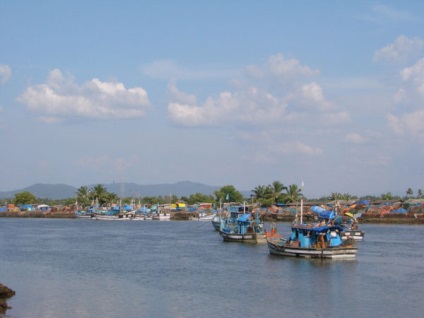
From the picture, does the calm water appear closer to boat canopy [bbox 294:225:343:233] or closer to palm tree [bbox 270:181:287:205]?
boat canopy [bbox 294:225:343:233]

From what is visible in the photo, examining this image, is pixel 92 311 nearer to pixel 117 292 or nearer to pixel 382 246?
pixel 117 292

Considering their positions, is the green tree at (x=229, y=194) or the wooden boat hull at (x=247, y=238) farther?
the green tree at (x=229, y=194)

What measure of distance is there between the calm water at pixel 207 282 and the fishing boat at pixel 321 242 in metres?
0.88

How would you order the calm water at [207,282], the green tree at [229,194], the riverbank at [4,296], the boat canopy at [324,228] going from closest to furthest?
the riverbank at [4,296] < the calm water at [207,282] < the boat canopy at [324,228] < the green tree at [229,194]

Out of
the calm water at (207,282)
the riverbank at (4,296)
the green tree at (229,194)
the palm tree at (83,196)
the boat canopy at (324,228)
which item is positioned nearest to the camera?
the riverbank at (4,296)

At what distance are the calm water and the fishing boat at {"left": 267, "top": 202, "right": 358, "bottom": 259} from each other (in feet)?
2.89

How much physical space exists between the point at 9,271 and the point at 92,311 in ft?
60.4

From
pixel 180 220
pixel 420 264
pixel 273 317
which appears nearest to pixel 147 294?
pixel 273 317

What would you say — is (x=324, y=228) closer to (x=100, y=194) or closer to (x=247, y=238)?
(x=247, y=238)

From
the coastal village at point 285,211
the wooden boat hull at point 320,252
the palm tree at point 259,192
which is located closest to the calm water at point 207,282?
the wooden boat hull at point 320,252

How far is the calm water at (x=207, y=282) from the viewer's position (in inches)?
1346

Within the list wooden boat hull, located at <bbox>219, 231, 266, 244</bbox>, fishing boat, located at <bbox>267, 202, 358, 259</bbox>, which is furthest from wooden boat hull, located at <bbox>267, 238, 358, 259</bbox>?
wooden boat hull, located at <bbox>219, 231, 266, 244</bbox>

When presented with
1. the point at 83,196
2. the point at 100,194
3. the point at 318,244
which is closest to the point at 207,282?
the point at 318,244

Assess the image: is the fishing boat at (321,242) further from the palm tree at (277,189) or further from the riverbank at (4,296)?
the palm tree at (277,189)
